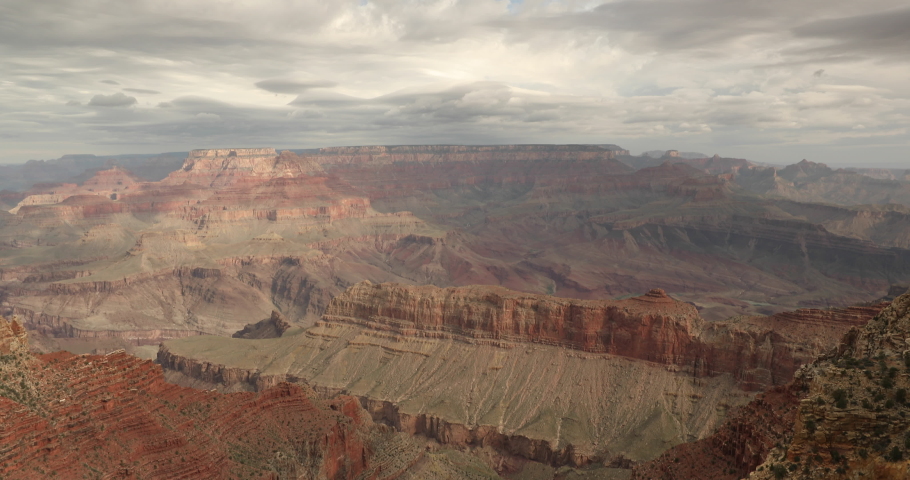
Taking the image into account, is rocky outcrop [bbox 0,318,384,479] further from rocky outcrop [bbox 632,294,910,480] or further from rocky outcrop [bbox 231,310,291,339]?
rocky outcrop [bbox 231,310,291,339]

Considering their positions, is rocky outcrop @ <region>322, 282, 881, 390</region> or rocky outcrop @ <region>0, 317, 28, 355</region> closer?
rocky outcrop @ <region>0, 317, 28, 355</region>

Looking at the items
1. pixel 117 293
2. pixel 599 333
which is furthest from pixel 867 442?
pixel 117 293

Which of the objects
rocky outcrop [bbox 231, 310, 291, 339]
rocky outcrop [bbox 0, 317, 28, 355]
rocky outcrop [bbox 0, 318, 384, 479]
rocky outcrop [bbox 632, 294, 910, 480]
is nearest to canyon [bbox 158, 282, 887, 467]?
rocky outcrop [bbox 231, 310, 291, 339]

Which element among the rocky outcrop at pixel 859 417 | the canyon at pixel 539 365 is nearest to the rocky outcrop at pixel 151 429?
the canyon at pixel 539 365

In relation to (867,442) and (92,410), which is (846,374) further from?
(92,410)

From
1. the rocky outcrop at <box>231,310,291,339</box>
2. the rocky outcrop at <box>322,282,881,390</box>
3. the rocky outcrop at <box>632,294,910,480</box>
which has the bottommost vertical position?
the rocky outcrop at <box>231,310,291,339</box>

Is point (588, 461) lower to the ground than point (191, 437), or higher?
lower

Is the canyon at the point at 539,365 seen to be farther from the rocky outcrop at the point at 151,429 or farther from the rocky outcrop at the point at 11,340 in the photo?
the rocky outcrop at the point at 11,340
